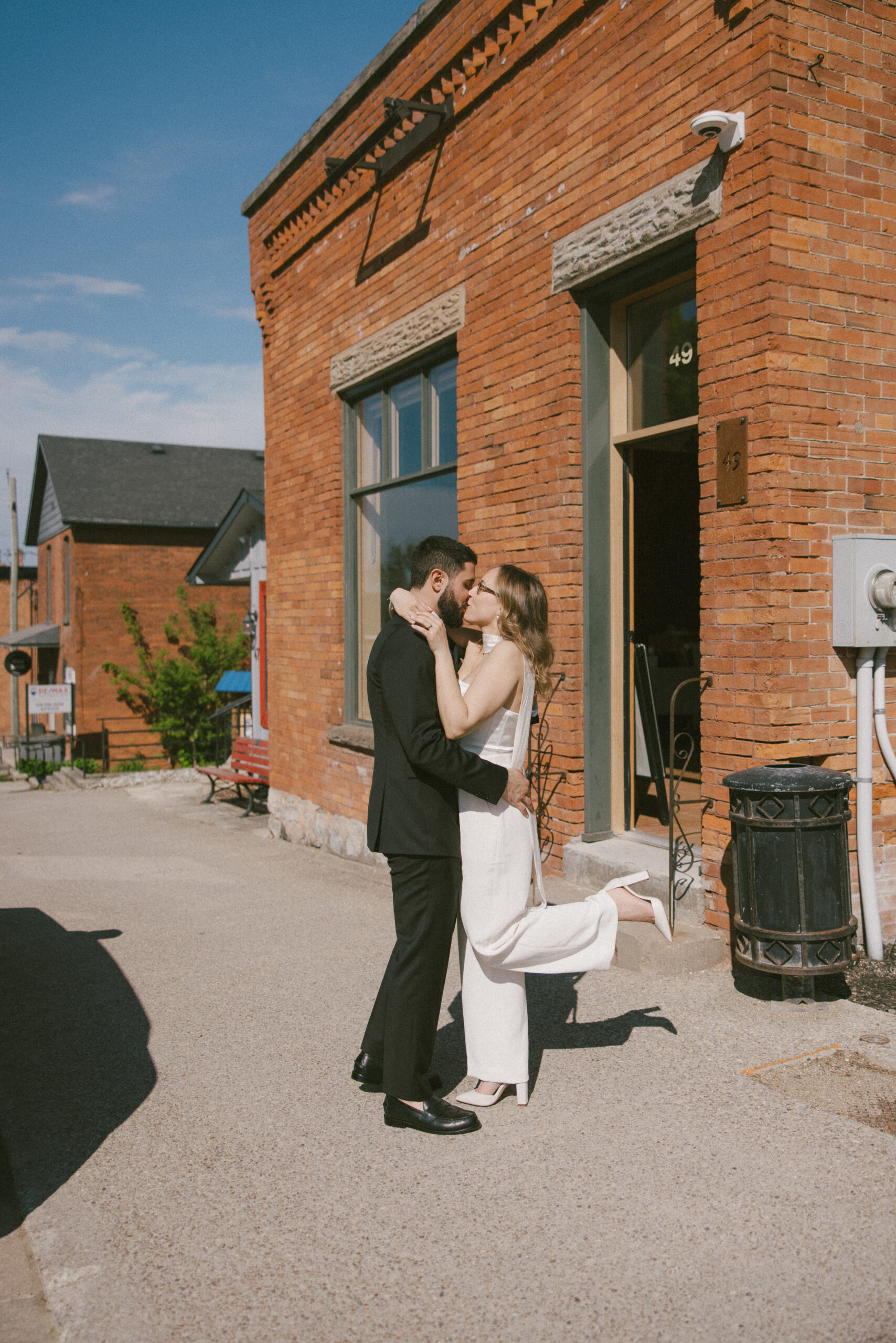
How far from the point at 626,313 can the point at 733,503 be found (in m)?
1.93

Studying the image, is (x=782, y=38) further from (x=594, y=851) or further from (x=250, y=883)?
(x=250, y=883)

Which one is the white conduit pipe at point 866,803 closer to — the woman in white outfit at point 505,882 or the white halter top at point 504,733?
the woman in white outfit at point 505,882

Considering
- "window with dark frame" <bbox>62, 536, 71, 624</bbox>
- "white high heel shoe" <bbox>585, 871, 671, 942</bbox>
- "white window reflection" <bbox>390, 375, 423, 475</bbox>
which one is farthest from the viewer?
"window with dark frame" <bbox>62, 536, 71, 624</bbox>

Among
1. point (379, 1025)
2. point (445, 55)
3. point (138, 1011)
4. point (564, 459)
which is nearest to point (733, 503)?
point (564, 459)

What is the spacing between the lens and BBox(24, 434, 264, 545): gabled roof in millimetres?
25953

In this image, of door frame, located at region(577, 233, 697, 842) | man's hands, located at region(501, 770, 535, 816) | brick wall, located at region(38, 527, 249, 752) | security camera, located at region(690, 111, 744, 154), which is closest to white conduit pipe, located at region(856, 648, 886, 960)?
door frame, located at region(577, 233, 697, 842)

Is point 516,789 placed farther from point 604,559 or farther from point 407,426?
point 407,426

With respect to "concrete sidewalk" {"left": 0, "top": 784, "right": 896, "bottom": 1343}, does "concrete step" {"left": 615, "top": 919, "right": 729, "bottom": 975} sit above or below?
above

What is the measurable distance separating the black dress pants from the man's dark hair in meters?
1.01

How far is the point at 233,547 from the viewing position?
1761cm

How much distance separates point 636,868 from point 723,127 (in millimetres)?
3726

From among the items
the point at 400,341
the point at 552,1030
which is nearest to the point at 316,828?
the point at 400,341

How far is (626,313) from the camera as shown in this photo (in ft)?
20.5

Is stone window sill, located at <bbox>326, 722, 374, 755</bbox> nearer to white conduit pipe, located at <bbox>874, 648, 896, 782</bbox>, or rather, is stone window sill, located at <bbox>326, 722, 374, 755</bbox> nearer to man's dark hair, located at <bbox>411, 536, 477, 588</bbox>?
white conduit pipe, located at <bbox>874, 648, 896, 782</bbox>
